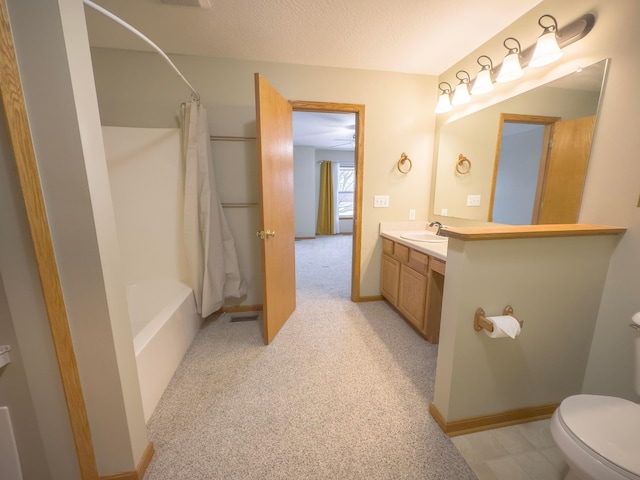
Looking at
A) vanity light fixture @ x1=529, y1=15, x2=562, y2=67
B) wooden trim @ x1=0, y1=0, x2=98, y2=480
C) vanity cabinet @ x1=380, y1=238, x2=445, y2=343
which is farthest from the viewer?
vanity cabinet @ x1=380, y1=238, x2=445, y2=343

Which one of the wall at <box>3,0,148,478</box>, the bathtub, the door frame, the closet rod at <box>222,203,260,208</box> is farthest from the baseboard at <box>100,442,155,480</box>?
the door frame

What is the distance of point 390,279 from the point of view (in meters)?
2.48

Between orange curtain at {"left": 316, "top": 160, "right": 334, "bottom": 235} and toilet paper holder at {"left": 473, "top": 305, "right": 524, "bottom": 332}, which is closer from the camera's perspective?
toilet paper holder at {"left": 473, "top": 305, "right": 524, "bottom": 332}

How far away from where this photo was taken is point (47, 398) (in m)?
0.83

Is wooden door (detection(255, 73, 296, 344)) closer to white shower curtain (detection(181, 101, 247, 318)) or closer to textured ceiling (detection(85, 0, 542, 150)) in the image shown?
textured ceiling (detection(85, 0, 542, 150))

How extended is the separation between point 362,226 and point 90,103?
2156 millimetres

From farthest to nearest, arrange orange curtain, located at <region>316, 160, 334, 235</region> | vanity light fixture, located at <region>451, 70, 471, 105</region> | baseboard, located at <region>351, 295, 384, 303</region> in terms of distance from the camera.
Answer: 1. orange curtain, located at <region>316, 160, 334, 235</region>
2. baseboard, located at <region>351, 295, 384, 303</region>
3. vanity light fixture, located at <region>451, 70, 471, 105</region>

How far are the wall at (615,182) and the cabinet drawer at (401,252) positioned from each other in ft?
3.46

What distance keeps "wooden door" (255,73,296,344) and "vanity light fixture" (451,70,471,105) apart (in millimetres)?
1449

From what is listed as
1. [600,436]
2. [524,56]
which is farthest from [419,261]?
[524,56]

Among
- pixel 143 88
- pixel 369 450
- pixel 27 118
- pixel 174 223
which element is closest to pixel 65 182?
pixel 27 118

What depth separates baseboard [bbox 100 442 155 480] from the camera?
0.98 metres

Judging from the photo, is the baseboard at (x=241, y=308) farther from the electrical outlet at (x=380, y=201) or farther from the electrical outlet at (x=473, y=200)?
the electrical outlet at (x=473, y=200)

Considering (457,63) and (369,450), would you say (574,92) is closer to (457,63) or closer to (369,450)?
(457,63)
